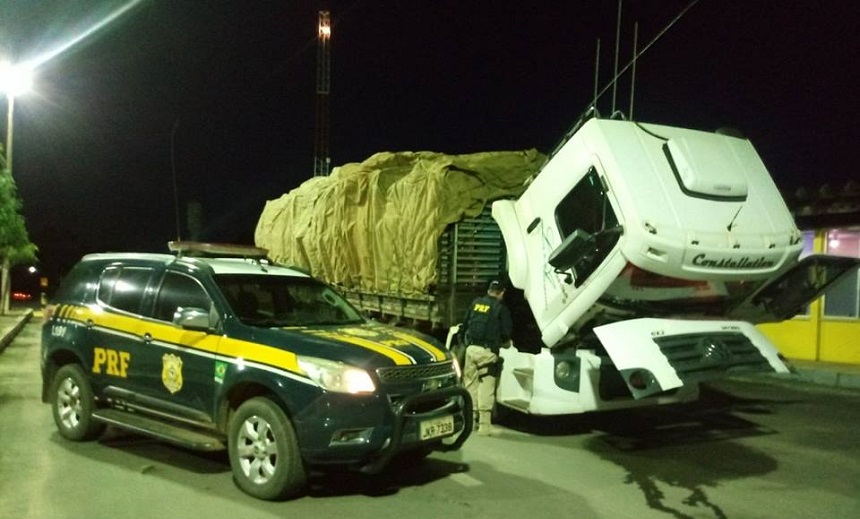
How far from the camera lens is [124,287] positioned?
7395 mm

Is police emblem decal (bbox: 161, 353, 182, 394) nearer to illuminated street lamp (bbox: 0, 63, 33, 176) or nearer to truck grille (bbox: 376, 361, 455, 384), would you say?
truck grille (bbox: 376, 361, 455, 384)

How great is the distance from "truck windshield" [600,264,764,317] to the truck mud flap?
0.27m

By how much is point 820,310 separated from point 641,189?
9.07 m

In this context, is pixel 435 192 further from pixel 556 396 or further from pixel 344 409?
pixel 344 409

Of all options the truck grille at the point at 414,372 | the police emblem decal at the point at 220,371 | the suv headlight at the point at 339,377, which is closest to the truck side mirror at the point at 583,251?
the truck grille at the point at 414,372

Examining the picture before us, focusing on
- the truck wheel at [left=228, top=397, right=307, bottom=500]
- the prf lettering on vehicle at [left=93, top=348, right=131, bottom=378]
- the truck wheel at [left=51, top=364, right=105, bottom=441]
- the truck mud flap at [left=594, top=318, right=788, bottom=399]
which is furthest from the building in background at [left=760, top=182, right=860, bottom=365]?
the truck wheel at [left=51, top=364, right=105, bottom=441]

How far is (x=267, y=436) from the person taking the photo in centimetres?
591

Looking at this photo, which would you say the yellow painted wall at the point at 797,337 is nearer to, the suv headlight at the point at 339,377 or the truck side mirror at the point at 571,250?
the truck side mirror at the point at 571,250

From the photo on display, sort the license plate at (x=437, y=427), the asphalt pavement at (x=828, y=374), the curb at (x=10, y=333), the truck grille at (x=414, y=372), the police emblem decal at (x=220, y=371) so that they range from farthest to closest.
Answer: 1. the curb at (x=10, y=333)
2. the asphalt pavement at (x=828, y=374)
3. the police emblem decal at (x=220, y=371)
4. the license plate at (x=437, y=427)
5. the truck grille at (x=414, y=372)

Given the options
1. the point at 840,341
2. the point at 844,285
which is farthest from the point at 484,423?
the point at 844,285

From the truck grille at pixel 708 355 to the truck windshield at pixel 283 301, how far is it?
283 cm

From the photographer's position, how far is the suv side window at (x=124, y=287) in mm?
7211

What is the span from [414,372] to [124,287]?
9.99 feet

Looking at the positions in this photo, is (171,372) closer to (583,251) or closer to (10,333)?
(583,251)
